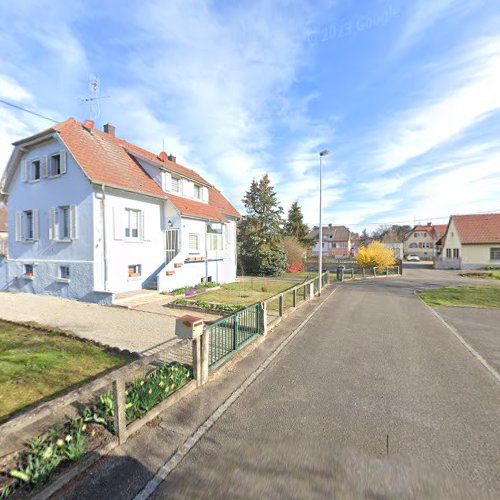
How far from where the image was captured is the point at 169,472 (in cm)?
299

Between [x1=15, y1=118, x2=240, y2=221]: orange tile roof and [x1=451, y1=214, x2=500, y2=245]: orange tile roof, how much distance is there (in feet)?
118

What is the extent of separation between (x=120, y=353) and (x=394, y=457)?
5.80 m

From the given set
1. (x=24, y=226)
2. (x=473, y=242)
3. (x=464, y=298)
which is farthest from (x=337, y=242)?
(x=24, y=226)

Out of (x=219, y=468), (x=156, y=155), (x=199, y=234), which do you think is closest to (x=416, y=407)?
(x=219, y=468)

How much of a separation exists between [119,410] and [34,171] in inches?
635

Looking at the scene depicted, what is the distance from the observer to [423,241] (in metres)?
63.9

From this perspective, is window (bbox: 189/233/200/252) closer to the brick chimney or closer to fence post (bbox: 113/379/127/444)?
the brick chimney

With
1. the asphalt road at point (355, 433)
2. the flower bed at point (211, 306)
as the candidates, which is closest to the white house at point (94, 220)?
the flower bed at point (211, 306)

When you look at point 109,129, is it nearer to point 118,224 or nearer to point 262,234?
point 118,224

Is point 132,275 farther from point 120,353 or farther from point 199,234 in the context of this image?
point 120,353

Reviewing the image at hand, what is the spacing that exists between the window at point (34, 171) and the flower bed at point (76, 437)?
14890 mm

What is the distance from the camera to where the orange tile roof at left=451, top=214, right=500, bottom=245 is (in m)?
34.0

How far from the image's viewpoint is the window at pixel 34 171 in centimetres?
1407

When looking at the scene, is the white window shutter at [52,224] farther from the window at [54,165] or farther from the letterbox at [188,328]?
the letterbox at [188,328]
